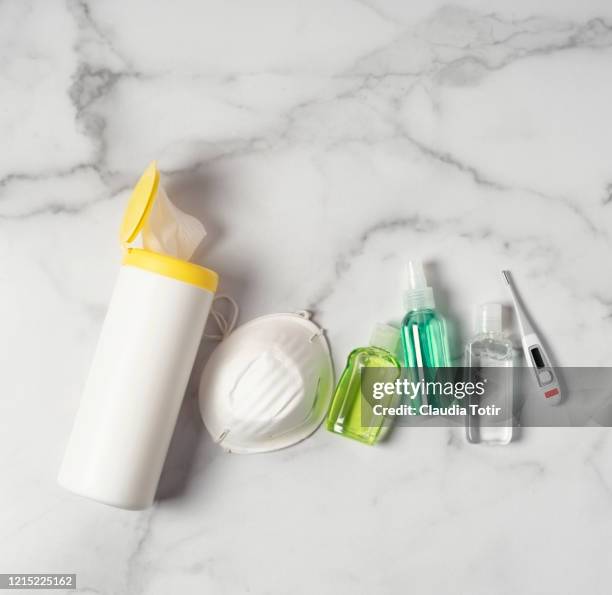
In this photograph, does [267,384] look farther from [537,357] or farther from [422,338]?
[537,357]

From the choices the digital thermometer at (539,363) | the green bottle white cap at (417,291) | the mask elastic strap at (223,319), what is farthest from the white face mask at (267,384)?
the digital thermometer at (539,363)

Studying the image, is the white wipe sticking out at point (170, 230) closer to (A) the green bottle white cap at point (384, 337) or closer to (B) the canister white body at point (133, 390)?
(B) the canister white body at point (133, 390)

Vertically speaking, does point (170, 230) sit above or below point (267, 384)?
above

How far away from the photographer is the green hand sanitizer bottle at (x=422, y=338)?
2.94 feet

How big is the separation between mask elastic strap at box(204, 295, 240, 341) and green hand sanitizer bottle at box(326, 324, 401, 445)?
158mm

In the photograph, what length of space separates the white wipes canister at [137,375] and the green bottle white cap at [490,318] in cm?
34

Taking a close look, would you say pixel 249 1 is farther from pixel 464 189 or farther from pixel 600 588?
pixel 600 588

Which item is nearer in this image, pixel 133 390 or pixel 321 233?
pixel 133 390

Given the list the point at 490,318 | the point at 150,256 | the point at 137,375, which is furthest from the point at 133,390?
the point at 490,318

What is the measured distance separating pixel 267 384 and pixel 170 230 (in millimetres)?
225

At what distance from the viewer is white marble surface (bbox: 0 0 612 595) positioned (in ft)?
3.02

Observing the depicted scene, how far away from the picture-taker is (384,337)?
2.98 ft

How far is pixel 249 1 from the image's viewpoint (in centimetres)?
97

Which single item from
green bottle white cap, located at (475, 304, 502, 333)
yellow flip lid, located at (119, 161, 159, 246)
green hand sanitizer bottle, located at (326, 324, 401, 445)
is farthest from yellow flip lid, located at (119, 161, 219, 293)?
green bottle white cap, located at (475, 304, 502, 333)
